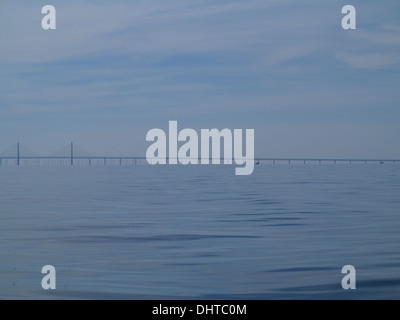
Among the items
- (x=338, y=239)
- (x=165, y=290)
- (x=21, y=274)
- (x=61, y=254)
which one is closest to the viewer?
(x=165, y=290)

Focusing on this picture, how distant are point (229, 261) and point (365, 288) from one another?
205 cm

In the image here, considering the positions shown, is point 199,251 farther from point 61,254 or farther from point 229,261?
point 61,254

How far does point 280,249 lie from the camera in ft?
32.3

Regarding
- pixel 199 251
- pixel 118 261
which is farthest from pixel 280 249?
pixel 118 261

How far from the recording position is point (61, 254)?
9.55m

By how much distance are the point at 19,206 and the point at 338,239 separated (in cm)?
913

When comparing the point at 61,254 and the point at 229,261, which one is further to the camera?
the point at 61,254
